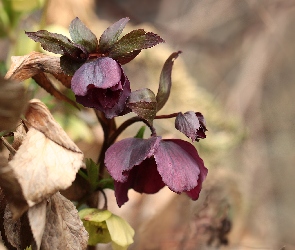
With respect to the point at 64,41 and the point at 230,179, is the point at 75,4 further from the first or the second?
the point at 64,41

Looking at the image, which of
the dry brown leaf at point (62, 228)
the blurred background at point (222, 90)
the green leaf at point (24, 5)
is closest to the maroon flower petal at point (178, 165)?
the dry brown leaf at point (62, 228)

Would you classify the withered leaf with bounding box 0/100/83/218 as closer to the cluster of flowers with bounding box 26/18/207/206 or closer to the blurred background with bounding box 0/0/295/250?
the cluster of flowers with bounding box 26/18/207/206

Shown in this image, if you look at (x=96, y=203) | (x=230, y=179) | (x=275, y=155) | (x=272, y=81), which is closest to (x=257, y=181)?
(x=275, y=155)

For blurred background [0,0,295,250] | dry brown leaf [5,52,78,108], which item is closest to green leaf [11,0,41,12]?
blurred background [0,0,295,250]

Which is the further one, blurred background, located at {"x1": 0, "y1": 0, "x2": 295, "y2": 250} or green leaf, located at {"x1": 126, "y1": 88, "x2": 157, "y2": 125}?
blurred background, located at {"x1": 0, "y1": 0, "x2": 295, "y2": 250}

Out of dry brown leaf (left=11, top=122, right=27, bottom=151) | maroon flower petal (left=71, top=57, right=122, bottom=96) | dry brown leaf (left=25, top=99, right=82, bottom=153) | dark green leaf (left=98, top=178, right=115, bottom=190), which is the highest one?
maroon flower petal (left=71, top=57, right=122, bottom=96)

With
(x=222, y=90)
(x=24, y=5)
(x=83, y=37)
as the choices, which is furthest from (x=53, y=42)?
(x=222, y=90)
